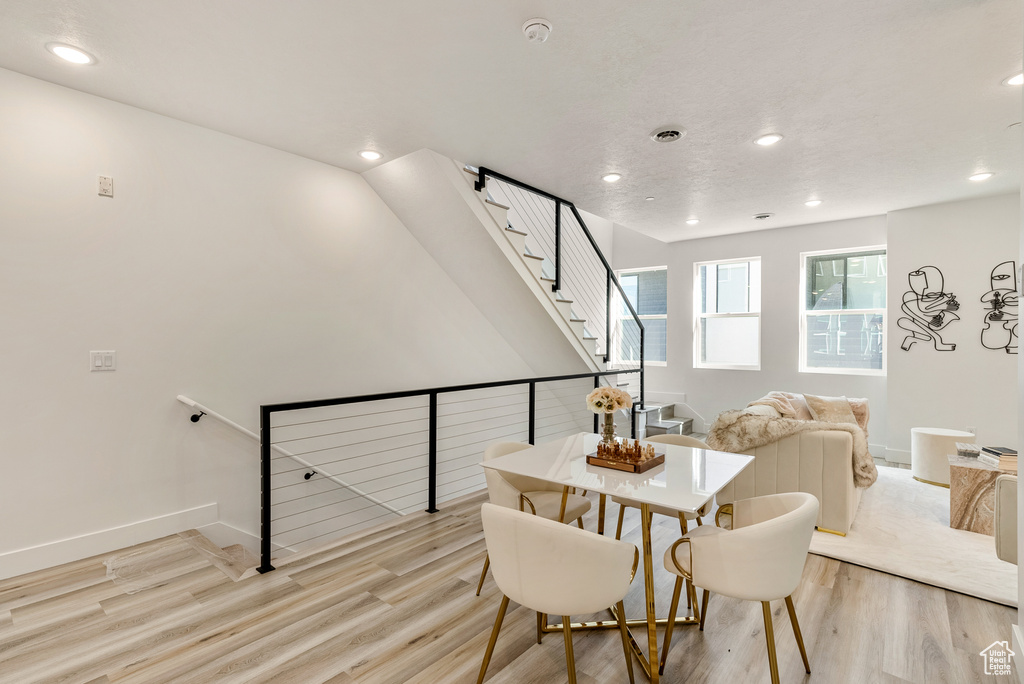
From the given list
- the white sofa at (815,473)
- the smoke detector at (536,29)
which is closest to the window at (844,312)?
the white sofa at (815,473)

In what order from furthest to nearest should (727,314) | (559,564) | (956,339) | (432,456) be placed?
(727,314) → (956,339) → (432,456) → (559,564)

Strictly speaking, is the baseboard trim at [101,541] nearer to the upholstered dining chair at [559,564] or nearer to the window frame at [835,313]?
the upholstered dining chair at [559,564]

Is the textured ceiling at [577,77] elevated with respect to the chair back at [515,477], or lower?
elevated

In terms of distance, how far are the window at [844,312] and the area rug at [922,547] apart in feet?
6.56

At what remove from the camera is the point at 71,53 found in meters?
2.31

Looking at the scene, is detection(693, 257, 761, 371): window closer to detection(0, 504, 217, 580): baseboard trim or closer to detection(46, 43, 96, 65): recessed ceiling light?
detection(0, 504, 217, 580): baseboard trim

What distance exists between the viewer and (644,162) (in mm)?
3631

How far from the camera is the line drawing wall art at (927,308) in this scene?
473 cm

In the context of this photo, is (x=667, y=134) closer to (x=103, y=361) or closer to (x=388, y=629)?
(x=388, y=629)

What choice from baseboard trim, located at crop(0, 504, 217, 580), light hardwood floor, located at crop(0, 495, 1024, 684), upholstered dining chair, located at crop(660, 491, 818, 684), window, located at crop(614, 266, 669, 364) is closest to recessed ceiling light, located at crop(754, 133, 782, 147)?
upholstered dining chair, located at crop(660, 491, 818, 684)

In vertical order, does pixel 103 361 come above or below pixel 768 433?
above

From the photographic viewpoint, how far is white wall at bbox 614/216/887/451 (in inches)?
215

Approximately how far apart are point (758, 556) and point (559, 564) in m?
0.67

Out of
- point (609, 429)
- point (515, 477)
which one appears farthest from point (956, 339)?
point (515, 477)
